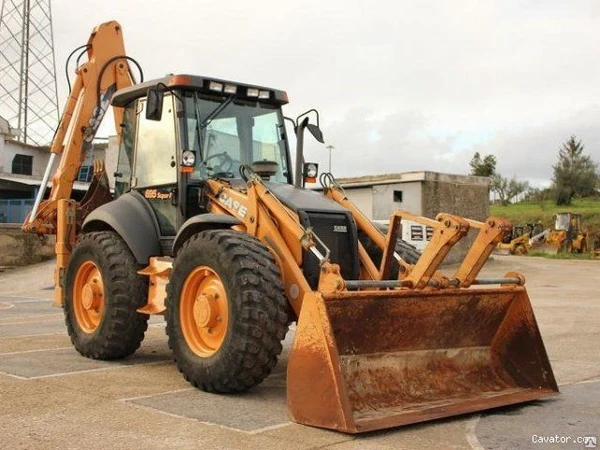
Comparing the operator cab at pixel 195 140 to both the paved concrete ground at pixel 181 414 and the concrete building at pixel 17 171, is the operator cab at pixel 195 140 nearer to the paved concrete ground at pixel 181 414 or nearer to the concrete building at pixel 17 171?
the paved concrete ground at pixel 181 414

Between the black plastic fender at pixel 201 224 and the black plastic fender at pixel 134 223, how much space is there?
1.83ft

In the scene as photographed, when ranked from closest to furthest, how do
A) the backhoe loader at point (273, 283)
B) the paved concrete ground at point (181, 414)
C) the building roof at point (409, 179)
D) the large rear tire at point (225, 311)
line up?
1. the paved concrete ground at point (181, 414)
2. the backhoe loader at point (273, 283)
3. the large rear tire at point (225, 311)
4. the building roof at point (409, 179)

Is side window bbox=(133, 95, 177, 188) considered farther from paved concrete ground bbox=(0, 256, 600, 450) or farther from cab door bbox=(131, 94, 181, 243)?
paved concrete ground bbox=(0, 256, 600, 450)

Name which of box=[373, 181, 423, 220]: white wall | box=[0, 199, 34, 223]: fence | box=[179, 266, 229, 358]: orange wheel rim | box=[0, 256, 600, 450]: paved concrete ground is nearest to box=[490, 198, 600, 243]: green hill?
box=[373, 181, 423, 220]: white wall

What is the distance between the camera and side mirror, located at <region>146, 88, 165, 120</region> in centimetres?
695

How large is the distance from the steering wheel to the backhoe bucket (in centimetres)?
251

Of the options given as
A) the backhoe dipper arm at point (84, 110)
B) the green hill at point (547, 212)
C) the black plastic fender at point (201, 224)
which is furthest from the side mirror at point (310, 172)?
the green hill at point (547, 212)

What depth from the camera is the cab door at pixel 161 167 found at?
7.50m

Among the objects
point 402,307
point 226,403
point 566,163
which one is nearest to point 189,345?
point 226,403

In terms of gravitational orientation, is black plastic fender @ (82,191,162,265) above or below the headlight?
below

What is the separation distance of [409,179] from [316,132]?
784 inches

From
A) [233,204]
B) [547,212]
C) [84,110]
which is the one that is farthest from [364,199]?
[547,212]

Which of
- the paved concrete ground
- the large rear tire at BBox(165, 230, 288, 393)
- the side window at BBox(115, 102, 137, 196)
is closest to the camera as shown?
the paved concrete ground

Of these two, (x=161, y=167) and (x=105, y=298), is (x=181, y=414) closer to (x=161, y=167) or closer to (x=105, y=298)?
(x=105, y=298)
